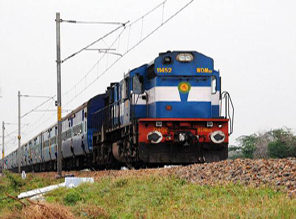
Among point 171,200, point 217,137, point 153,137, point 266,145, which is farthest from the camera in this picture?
point 266,145

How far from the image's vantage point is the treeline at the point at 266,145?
38.5 meters

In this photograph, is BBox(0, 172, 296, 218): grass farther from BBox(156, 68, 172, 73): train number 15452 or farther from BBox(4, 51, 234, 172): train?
BBox(156, 68, 172, 73): train number 15452

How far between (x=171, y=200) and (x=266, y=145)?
35356mm

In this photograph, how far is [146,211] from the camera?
32.4ft

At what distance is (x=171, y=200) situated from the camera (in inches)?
415

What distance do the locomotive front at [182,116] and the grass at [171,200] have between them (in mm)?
3915

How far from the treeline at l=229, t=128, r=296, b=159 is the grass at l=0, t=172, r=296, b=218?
26273 mm

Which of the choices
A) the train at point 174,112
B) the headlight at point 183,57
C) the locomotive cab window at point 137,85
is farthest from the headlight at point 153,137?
the headlight at point 183,57

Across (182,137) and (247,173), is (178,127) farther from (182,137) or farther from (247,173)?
(247,173)

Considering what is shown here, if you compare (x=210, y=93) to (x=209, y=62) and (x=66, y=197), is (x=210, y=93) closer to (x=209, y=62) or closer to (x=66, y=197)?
(x=209, y=62)

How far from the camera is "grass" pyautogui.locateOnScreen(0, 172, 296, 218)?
8336 mm

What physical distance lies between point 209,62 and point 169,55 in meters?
1.37

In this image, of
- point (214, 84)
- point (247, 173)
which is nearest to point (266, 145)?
point (214, 84)

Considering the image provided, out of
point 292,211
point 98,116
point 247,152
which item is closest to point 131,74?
point 98,116
